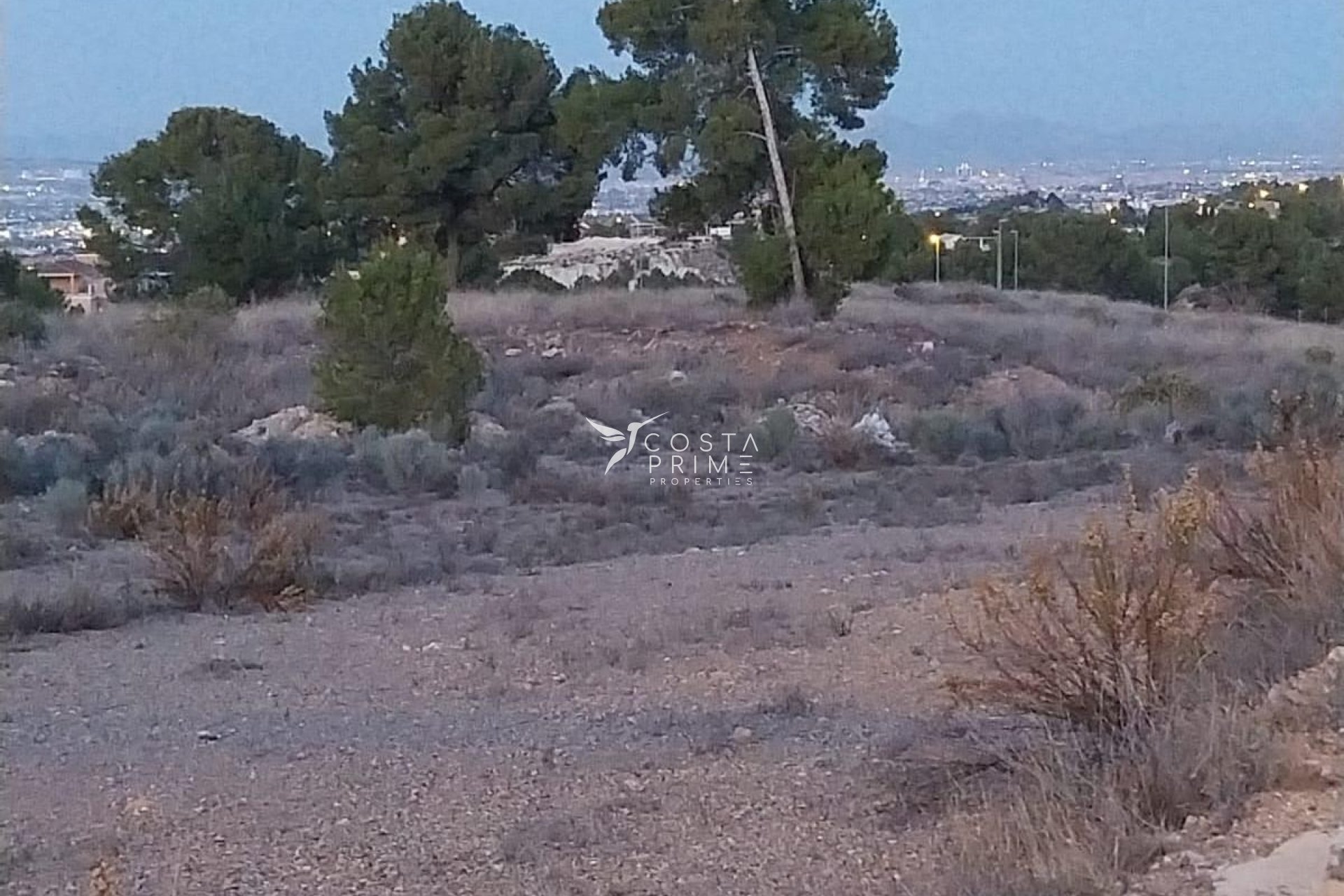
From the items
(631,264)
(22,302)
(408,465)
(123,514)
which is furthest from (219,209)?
(123,514)

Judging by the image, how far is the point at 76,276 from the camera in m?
47.8

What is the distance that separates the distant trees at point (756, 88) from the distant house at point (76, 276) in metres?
13.0

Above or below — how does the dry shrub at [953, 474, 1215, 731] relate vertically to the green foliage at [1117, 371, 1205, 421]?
above

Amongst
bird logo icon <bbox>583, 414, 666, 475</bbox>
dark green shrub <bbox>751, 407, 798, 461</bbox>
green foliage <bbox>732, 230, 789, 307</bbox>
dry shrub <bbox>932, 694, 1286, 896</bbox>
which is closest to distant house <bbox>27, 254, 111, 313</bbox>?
green foliage <bbox>732, 230, 789, 307</bbox>

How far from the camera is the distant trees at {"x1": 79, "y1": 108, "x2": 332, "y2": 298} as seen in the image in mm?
41094

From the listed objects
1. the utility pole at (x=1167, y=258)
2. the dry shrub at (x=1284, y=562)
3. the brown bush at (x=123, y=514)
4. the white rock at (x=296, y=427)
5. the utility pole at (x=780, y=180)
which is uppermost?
the utility pole at (x=780, y=180)

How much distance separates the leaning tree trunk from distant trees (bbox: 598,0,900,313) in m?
0.04

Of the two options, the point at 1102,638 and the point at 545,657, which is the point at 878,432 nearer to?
the point at 545,657

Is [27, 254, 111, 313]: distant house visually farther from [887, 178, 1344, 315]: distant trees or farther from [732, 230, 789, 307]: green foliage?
[887, 178, 1344, 315]: distant trees

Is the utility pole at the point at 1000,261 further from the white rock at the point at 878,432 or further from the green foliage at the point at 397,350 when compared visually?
the green foliage at the point at 397,350

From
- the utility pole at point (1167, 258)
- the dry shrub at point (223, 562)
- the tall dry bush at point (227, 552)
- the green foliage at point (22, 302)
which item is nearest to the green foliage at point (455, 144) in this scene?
the green foliage at point (22, 302)

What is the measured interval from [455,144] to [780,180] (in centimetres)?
916

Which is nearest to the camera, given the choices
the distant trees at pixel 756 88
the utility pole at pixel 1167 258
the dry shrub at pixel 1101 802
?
the dry shrub at pixel 1101 802

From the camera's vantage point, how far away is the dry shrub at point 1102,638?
6.82 metres
